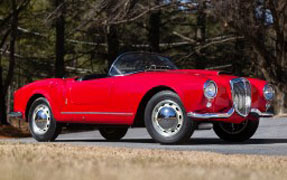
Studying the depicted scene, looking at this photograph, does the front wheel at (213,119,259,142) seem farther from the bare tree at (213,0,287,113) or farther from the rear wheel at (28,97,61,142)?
the bare tree at (213,0,287,113)

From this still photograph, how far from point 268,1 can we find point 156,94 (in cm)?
1010

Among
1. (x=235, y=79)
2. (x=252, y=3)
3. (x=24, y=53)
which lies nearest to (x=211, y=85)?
(x=235, y=79)

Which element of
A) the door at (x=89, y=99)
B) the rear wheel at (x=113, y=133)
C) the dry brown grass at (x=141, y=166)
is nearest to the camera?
the dry brown grass at (x=141, y=166)

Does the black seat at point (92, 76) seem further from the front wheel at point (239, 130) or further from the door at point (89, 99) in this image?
the front wheel at point (239, 130)

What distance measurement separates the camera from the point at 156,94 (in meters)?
8.89

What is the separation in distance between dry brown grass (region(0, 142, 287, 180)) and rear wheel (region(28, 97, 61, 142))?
234 centimetres

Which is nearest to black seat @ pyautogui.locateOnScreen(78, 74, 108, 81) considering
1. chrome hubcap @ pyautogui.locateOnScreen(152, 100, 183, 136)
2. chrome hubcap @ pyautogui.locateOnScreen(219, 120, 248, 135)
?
chrome hubcap @ pyautogui.locateOnScreen(152, 100, 183, 136)

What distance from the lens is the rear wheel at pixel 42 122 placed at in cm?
1041

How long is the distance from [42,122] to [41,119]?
6 cm

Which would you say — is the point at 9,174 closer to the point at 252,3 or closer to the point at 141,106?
the point at 141,106

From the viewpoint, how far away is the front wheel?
995 cm

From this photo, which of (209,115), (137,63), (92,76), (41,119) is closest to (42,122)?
(41,119)

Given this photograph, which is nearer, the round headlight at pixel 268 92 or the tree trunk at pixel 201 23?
the round headlight at pixel 268 92

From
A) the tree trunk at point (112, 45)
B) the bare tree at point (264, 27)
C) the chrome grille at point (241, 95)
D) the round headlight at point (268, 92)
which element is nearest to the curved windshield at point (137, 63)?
the chrome grille at point (241, 95)
